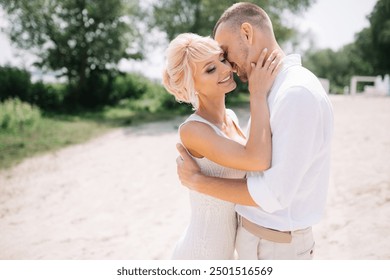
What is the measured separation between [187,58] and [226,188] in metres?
0.87

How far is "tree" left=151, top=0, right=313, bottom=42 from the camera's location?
17.5 metres

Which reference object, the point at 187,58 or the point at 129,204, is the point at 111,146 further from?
the point at 187,58

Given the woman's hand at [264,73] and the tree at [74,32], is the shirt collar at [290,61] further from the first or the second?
the tree at [74,32]

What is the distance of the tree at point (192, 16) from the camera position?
17.5 m

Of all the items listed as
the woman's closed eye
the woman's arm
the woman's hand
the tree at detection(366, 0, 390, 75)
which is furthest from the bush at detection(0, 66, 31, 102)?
the woman's hand

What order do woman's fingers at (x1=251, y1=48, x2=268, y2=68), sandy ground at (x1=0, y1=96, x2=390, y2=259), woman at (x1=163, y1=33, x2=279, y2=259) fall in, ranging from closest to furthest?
woman's fingers at (x1=251, y1=48, x2=268, y2=68), woman at (x1=163, y1=33, x2=279, y2=259), sandy ground at (x1=0, y1=96, x2=390, y2=259)

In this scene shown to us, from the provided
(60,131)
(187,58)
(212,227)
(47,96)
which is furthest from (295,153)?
(47,96)

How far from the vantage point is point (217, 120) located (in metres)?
2.32

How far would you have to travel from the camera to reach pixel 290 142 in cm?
146

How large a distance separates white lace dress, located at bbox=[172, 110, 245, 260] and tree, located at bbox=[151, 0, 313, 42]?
16112 mm

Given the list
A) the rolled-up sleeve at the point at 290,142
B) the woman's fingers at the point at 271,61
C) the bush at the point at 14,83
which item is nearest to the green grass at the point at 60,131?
the bush at the point at 14,83

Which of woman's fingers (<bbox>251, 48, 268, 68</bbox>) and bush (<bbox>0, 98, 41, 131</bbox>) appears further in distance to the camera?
bush (<bbox>0, 98, 41, 131</bbox>)

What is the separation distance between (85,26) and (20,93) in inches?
200

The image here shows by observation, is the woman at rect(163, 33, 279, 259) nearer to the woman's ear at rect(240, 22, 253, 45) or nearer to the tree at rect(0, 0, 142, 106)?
the woman's ear at rect(240, 22, 253, 45)
